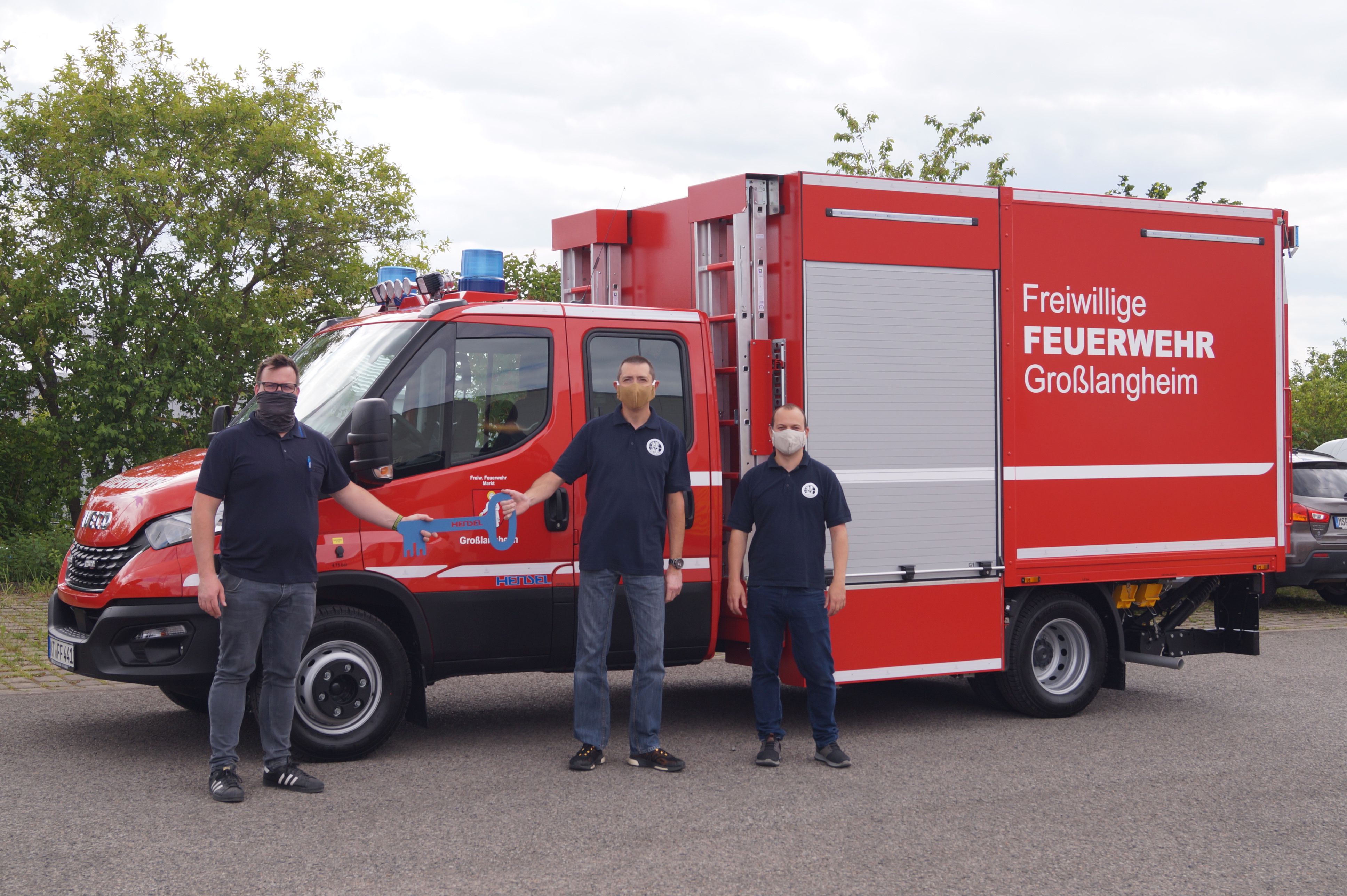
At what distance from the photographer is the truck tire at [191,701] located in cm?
739

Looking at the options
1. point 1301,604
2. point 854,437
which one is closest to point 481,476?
point 854,437

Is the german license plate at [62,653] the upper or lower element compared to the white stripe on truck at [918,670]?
upper

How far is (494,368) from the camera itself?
6625mm

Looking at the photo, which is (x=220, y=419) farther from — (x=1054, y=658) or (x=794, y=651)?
(x=1054, y=658)

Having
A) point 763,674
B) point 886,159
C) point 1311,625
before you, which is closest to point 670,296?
point 763,674

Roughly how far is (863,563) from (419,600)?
97.8 inches

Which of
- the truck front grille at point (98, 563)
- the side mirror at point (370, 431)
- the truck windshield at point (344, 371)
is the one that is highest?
the truck windshield at point (344, 371)

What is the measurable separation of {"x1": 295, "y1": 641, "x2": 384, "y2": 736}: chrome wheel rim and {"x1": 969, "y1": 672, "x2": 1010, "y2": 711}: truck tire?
3689 mm

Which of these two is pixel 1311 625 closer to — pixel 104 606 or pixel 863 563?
pixel 863 563

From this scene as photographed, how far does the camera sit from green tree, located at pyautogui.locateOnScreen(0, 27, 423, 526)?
1848 cm

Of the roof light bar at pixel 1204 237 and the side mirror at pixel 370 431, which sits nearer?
the side mirror at pixel 370 431

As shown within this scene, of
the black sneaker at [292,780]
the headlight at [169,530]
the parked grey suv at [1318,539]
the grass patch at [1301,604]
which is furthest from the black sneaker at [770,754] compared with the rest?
the grass patch at [1301,604]

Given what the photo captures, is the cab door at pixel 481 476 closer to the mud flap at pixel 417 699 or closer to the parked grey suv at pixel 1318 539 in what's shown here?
the mud flap at pixel 417 699

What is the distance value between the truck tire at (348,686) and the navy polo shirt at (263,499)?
574 mm
